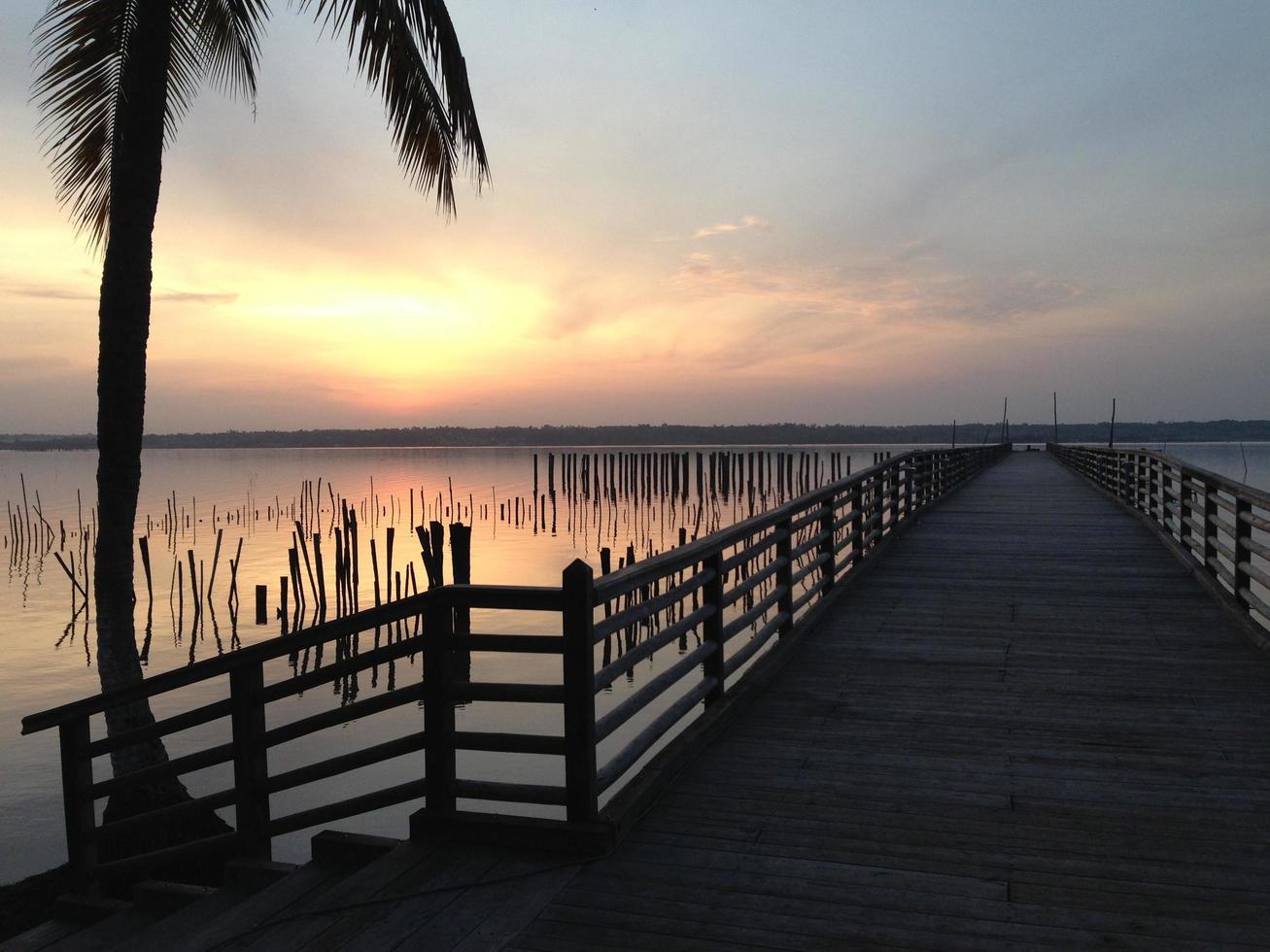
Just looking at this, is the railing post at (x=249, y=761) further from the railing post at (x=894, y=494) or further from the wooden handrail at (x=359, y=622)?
the railing post at (x=894, y=494)

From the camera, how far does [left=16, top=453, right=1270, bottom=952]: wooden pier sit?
3.19 meters

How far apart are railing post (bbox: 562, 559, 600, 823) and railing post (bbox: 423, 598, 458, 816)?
514 mm

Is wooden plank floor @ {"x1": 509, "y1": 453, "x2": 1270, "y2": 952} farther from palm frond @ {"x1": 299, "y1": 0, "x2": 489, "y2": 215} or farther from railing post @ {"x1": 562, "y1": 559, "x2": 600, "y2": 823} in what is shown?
palm frond @ {"x1": 299, "y1": 0, "x2": 489, "y2": 215}

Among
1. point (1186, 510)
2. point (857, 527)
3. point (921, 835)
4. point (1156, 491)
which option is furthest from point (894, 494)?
point (921, 835)

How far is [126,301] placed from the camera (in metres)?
8.02

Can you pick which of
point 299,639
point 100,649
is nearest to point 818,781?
point 299,639

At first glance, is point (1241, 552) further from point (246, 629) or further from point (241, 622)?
point (241, 622)

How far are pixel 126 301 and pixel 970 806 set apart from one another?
7.62m

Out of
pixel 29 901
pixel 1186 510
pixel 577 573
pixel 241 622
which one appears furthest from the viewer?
pixel 241 622

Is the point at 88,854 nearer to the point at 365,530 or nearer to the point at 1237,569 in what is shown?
the point at 1237,569

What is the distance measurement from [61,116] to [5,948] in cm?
729

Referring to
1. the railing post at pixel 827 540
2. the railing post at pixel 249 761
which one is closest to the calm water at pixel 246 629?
the railing post at pixel 827 540

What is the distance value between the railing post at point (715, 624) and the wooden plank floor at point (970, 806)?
343 millimetres

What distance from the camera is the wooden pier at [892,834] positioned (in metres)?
3.19
